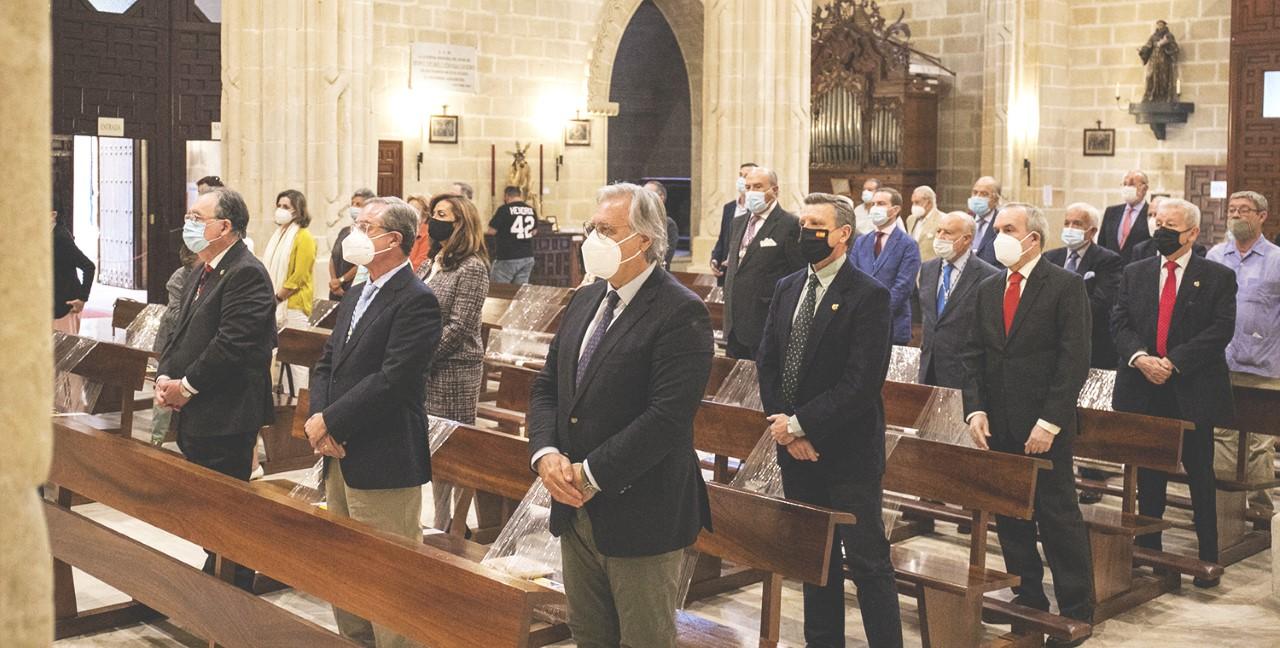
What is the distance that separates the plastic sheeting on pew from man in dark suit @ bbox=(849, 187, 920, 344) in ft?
13.1

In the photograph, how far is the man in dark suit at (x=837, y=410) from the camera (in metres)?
4.09

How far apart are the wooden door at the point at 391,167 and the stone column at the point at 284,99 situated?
366 centimetres

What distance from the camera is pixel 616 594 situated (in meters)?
3.16

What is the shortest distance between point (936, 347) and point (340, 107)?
582 cm

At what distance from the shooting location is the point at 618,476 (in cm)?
311

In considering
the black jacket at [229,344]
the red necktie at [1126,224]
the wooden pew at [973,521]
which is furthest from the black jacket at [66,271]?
the red necktie at [1126,224]

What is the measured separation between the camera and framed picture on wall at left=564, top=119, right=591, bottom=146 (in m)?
15.6

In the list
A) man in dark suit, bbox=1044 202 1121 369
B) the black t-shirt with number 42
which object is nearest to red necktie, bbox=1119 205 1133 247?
man in dark suit, bbox=1044 202 1121 369

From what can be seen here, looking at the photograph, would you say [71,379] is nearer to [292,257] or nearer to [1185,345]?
[292,257]

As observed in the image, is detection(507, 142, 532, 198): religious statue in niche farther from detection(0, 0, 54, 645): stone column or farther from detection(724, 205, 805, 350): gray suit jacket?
detection(0, 0, 54, 645): stone column

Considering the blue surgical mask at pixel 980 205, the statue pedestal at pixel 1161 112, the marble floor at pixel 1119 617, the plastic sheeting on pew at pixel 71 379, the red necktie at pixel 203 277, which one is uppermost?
the statue pedestal at pixel 1161 112

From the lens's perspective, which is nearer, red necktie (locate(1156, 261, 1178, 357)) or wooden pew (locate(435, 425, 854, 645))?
wooden pew (locate(435, 425, 854, 645))

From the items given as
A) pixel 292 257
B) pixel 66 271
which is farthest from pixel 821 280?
pixel 66 271

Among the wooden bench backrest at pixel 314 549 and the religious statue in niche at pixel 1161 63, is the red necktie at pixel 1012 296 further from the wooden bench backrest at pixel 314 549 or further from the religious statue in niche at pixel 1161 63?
the religious statue in niche at pixel 1161 63
